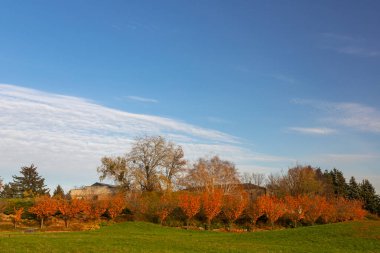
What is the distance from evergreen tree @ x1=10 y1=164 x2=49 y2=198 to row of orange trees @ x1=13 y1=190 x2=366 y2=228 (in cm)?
3957

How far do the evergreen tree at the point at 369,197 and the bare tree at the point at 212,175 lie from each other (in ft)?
98.0

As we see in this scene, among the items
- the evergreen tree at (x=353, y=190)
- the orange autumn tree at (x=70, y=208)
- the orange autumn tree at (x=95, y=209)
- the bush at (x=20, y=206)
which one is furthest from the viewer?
the evergreen tree at (x=353, y=190)

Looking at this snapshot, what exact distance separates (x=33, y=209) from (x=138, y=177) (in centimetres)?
1796

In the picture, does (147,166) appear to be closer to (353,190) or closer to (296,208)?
(296,208)

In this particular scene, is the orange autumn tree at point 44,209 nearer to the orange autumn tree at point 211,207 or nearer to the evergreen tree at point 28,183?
the orange autumn tree at point 211,207

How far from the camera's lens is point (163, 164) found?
61.4 metres

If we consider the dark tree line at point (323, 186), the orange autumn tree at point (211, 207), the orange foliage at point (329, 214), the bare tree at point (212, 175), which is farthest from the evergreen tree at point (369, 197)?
the orange autumn tree at point (211, 207)

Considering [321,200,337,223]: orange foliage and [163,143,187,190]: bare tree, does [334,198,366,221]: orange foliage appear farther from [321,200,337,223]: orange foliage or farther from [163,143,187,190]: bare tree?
[163,143,187,190]: bare tree

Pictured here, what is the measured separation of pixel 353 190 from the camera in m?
83.9

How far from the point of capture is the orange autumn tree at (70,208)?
44438 mm

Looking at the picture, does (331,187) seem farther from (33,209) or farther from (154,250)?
(154,250)

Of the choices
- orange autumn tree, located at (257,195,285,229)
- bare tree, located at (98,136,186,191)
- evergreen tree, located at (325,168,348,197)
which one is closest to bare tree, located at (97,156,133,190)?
bare tree, located at (98,136,186,191)

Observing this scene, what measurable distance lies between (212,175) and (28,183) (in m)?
41.6

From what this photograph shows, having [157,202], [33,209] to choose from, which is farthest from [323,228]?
[33,209]
